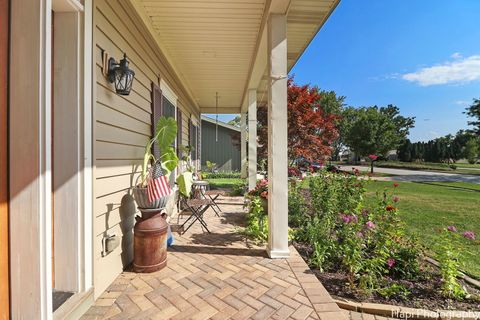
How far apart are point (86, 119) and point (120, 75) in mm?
635

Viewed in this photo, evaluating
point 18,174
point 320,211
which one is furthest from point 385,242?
point 18,174

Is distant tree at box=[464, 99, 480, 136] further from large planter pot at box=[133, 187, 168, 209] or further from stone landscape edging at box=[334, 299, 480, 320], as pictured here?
large planter pot at box=[133, 187, 168, 209]

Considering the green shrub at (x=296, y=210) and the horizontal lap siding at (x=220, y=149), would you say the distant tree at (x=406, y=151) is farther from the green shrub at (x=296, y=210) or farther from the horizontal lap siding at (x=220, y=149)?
the green shrub at (x=296, y=210)

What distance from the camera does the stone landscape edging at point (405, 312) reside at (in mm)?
1702

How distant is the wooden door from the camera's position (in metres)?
1.28

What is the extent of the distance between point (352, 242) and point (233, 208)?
133 inches

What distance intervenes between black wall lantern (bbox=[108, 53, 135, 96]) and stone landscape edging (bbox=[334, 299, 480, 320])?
8.73ft

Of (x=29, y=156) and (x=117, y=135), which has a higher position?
(x=117, y=135)

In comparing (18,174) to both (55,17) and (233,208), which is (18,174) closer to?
(55,17)

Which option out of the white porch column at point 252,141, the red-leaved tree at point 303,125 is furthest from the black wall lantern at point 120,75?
the red-leaved tree at point 303,125

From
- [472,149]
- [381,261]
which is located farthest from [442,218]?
[472,149]

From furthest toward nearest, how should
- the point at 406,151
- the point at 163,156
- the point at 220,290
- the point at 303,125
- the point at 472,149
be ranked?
the point at 406,151 < the point at 472,149 < the point at 303,125 < the point at 163,156 < the point at 220,290

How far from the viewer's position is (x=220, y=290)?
2.07 m

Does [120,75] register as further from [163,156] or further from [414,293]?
[414,293]
